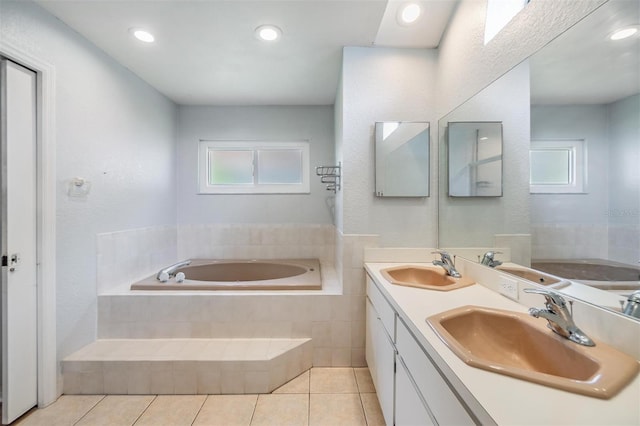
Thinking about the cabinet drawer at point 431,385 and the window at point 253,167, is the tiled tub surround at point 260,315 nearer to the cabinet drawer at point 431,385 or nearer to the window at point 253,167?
the cabinet drawer at point 431,385

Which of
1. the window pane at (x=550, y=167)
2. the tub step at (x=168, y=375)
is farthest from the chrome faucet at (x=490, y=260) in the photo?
the tub step at (x=168, y=375)

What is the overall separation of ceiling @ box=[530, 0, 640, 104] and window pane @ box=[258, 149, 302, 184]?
7.73 ft

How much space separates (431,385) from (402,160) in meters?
1.48

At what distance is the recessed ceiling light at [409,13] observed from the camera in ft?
5.56

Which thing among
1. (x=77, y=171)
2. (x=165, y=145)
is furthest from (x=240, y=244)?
(x=77, y=171)

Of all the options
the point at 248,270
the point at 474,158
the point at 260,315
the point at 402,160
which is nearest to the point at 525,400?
the point at 474,158

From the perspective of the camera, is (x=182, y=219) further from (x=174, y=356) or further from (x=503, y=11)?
(x=503, y=11)

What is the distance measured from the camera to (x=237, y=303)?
77.2 inches

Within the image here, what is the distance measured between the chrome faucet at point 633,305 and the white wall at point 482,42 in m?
0.99

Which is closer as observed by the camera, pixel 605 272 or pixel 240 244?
pixel 605 272

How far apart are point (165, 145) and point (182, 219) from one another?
86 centimetres

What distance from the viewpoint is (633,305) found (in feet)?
2.52

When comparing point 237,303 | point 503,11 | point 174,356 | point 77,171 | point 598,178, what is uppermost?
point 503,11

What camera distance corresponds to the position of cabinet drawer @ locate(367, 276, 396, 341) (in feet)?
4.18
